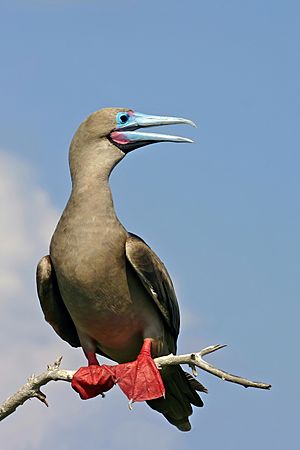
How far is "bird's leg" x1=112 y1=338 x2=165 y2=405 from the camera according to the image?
930cm

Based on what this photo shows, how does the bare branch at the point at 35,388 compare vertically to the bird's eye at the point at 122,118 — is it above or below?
below

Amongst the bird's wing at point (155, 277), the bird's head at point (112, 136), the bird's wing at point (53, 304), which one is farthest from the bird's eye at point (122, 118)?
the bird's wing at point (53, 304)

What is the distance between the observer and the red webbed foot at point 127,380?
30.6ft

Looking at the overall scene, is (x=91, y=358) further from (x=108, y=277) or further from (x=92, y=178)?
(x=92, y=178)

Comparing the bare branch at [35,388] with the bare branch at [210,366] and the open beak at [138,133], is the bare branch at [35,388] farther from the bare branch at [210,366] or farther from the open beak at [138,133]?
the open beak at [138,133]

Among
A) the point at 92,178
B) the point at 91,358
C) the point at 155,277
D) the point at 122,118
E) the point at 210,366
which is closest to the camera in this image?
the point at 210,366

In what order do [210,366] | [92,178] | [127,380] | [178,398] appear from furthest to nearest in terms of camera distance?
[178,398]
[92,178]
[127,380]
[210,366]

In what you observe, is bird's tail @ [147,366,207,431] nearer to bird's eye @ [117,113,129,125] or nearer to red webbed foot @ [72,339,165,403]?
red webbed foot @ [72,339,165,403]

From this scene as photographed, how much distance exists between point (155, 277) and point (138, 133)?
4.21 feet

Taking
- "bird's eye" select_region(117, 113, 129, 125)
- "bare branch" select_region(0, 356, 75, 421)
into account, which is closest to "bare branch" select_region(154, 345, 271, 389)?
"bare branch" select_region(0, 356, 75, 421)

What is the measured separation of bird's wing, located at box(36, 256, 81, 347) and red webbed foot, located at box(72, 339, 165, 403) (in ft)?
2.49

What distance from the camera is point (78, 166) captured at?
9.68 metres

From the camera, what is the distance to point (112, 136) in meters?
9.82

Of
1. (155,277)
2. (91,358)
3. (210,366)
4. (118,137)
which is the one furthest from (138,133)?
(210,366)
